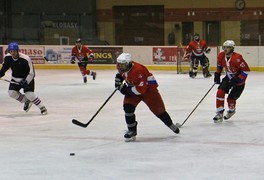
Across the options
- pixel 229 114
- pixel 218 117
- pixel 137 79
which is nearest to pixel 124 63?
pixel 137 79

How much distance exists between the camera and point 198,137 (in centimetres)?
664

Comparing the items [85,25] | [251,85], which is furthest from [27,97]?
[85,25]

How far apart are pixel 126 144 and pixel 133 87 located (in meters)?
0.64

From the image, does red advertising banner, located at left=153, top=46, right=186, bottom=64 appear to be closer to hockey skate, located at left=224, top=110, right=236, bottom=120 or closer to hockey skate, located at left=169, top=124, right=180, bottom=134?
hockey skate, located at left=224, top=110, right=236, bottom=120

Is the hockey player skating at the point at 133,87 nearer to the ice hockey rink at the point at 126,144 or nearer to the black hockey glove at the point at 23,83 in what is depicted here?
the ice hockey rink at the point at 126,144

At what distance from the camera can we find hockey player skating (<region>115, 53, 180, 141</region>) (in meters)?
6.16

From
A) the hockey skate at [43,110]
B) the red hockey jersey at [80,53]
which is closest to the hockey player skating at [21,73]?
the hockey skate at [43,110]

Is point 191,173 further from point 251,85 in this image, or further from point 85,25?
point 85,25

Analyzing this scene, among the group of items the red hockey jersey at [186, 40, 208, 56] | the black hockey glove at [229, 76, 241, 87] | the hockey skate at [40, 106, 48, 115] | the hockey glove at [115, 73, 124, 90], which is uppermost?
the red hockey jersey at [186, 40, 208, 56]

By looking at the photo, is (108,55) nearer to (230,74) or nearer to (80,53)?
(80,53)

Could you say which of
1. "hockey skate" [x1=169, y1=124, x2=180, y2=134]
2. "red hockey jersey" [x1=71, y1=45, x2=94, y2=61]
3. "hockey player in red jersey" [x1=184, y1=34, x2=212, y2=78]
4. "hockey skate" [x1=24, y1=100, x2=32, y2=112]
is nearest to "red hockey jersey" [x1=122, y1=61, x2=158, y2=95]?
"hockey skate" [x1=169, y1=124, x2=180, y2=134]

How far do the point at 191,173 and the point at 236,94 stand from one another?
10.6 feet

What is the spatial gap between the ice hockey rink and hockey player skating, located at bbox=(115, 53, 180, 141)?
292mm

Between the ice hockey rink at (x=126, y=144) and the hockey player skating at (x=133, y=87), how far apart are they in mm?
292
